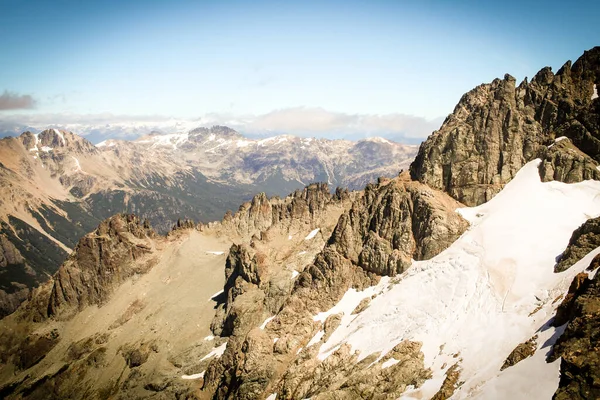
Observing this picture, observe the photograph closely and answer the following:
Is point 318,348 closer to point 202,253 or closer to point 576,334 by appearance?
point 576,334

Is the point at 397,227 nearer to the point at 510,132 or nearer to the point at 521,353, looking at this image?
the point at 510,132

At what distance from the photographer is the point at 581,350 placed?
29.2 meters

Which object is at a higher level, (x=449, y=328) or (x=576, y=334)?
(x=576, y=334)

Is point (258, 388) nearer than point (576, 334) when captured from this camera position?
No

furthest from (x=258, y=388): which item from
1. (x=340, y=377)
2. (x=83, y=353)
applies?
(x=83, y=353)

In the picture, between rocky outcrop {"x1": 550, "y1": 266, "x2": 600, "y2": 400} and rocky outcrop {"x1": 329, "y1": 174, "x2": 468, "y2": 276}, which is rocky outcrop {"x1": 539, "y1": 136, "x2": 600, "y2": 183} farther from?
rocky outcrop {"x1": 550, "y1": 266, "x2": 600, "y2": 400}

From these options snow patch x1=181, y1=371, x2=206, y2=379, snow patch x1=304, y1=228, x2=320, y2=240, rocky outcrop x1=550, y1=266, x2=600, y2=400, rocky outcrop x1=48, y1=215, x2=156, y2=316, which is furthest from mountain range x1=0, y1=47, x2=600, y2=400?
snow patch x1=304, y1=228, x2=320, y2=240

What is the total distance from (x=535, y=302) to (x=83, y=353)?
11923cm

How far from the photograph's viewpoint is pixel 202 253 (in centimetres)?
15050

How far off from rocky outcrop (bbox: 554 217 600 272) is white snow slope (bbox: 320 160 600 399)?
166 centimetres

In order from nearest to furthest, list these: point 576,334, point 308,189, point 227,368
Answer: point 576,334 → point 227,368 → point 308,189

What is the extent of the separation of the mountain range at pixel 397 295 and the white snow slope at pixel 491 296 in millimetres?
264

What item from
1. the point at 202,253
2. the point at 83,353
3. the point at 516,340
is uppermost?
the point at 516,340

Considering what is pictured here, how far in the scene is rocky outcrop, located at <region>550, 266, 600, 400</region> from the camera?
26.9 meters
